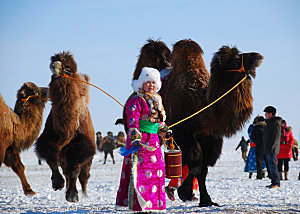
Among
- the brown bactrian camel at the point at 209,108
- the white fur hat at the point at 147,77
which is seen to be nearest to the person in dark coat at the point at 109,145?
the brown bactrian camel at the point at 209,108

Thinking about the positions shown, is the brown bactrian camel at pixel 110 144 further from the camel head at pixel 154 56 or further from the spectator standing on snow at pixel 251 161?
the camel head at pixel 154 56

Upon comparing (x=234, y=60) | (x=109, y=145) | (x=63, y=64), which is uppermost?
(x=63, y=64)

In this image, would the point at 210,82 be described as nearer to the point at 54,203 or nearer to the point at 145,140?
the point at 145,140

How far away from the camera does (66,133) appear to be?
8070mm

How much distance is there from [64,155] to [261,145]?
24.1 ft

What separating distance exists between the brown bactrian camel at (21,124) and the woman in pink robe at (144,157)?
169 inches

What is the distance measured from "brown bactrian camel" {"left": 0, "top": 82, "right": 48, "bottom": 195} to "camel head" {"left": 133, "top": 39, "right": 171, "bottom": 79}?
277 cm

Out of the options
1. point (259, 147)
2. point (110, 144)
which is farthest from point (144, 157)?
point (110, 144)

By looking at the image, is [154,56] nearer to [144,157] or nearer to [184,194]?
[184,194]

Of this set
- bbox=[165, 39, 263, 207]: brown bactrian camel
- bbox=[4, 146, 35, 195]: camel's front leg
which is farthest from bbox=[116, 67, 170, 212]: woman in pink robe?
bbox=[4, 146, 35, 195]: camel's front leg

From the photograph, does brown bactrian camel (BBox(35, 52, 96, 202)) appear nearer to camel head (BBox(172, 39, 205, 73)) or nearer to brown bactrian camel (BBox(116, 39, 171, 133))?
brown bactrian camel (BBox(116, 39, 171, 133))

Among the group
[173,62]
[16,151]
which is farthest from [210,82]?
[16,151]

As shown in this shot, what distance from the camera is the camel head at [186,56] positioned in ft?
25.2

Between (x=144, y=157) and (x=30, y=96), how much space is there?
539 centimetres
